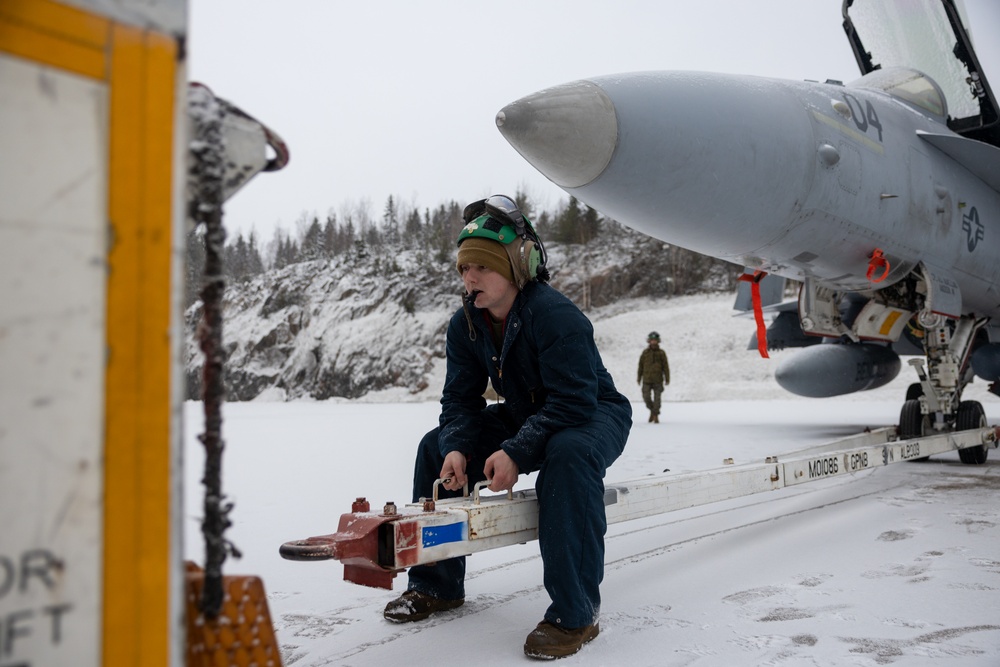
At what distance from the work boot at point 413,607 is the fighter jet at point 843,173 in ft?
4.82

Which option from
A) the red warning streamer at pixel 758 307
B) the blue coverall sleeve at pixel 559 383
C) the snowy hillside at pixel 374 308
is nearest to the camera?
the blue coverall sleeve at pixel 559 383

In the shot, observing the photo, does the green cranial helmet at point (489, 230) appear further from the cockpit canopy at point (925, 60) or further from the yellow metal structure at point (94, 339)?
the cockpit canopy at point (925, 60)

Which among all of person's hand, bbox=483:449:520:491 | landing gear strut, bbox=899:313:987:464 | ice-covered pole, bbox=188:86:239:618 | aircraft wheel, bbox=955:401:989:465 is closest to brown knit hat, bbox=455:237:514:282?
person's hand, bbox=483:449:520:491

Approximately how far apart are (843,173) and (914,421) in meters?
2.42

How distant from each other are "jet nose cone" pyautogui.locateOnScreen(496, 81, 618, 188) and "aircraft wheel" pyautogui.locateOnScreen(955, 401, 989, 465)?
399 cm

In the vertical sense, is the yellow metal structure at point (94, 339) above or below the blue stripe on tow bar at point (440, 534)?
above

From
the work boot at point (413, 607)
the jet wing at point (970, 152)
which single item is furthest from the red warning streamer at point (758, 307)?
the work boot at point (413, 607)

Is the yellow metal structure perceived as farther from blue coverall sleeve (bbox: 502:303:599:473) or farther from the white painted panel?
blue coverall sleeve (bbox: 502:303:599:473)

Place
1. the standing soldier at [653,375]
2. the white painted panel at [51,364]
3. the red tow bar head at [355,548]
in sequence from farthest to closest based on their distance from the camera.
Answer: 1. the standing soldier at [653,375]
2. the red tow bar head at [355,548]
3. the white painted panel at [51,364]

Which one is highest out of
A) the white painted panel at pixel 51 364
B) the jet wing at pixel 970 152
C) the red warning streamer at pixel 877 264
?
the jet wing at pixel 970 152

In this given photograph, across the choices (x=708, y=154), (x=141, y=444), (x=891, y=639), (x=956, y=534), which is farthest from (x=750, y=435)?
(x=141, y=444)

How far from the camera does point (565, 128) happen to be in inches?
89.3

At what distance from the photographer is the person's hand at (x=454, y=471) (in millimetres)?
1844

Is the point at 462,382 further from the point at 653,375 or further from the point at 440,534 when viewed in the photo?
the point at 653,375
